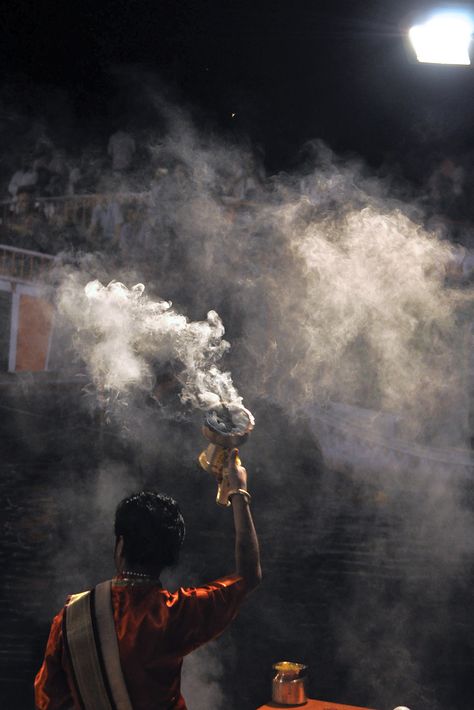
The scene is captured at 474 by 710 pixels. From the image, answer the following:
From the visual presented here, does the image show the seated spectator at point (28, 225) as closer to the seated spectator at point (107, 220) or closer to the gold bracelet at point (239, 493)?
the seated spectator at point (107, 220)

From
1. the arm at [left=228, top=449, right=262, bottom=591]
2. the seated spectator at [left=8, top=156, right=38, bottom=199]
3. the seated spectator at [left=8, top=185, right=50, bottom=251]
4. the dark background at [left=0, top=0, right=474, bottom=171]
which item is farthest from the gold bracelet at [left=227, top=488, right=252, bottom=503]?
the seated spectator at [left=8, top=156, right=38, bottom=199]

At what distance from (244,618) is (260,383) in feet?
3.92

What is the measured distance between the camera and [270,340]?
4.15 m

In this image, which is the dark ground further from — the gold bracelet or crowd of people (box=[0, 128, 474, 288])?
the gold bracelet

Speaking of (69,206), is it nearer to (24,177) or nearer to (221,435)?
(24,177)

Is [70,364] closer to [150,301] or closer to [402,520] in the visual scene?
[150,301]

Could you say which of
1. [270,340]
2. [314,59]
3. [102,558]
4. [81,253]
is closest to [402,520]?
[270,340]

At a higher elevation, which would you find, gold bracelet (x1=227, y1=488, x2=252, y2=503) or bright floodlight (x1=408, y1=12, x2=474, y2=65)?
bright floodlight (x1=408, y1=12, x2=474, y2=65)

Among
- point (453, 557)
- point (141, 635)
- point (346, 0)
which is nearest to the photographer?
point (141, 635)

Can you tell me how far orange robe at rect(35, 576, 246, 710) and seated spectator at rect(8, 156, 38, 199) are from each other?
2761 mm

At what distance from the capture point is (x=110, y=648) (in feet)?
6.10

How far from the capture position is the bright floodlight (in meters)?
3.27

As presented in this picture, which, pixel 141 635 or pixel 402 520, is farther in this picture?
pixel 402 520

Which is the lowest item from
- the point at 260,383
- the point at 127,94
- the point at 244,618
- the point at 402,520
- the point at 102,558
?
the point at 244,618
